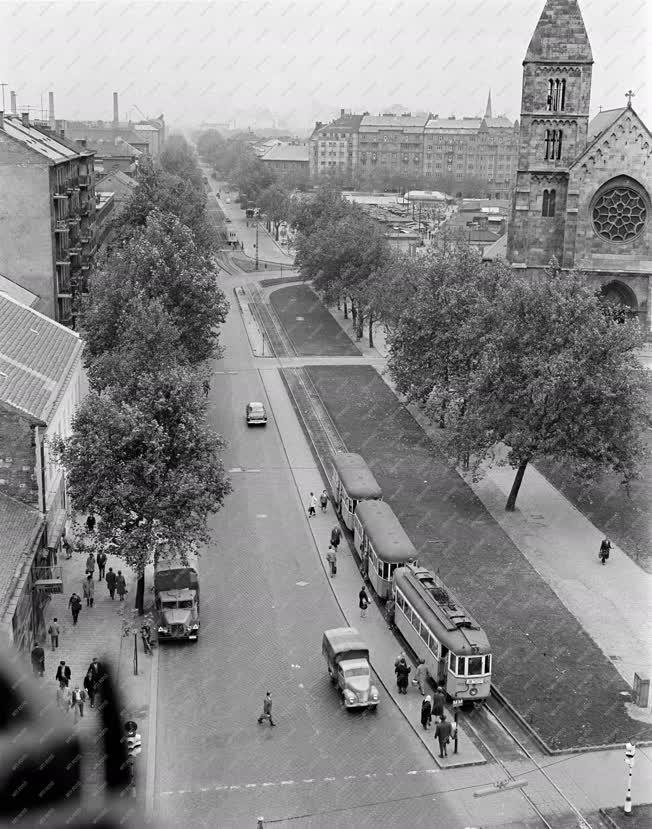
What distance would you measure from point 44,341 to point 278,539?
12.9m

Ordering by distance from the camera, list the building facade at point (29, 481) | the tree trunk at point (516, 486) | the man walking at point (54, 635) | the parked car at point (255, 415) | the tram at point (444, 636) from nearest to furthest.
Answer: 1. the tram at point (444, 636)
2. the building facade at point (29, 481)
3. the man walking at point (54, 635)
4. the tree trunk at point (516, 486)
5. the parked car at point (255, 415)

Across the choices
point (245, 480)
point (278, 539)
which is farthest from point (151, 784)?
point (245, 480)

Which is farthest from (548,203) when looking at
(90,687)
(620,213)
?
(90,687)

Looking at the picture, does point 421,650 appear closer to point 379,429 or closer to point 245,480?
point 245,480

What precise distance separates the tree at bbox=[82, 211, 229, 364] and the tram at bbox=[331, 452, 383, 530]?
12618 mm

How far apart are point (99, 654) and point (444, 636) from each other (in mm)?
10921

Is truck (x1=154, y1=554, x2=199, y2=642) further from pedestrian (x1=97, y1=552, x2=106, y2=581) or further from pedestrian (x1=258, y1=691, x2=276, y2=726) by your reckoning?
pedestrian (x1=258, y1=691, x2=276, y2=726)

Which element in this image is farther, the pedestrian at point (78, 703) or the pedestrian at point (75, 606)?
the pedestrian at point (75, 606)

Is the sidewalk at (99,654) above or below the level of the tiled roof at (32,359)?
below

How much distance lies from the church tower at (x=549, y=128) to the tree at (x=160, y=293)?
25561mm

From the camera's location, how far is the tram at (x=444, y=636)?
29391 mm

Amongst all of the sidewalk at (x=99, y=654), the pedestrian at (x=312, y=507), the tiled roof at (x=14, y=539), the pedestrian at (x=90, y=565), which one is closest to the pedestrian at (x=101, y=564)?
the sidewalk at (x=99, y=654)

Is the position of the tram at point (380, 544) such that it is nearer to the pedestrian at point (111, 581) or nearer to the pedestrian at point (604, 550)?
the pedestrian at point (604, 550)

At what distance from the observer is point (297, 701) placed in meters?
29.9
